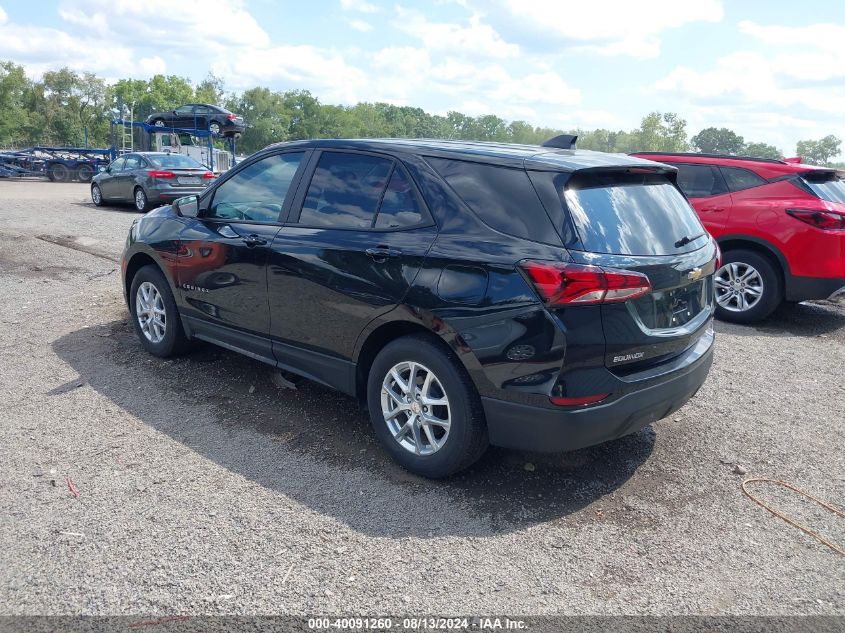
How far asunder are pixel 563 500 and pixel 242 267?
2.58 metres

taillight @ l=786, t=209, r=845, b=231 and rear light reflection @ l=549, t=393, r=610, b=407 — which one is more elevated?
taillight @ l=786, t=209, r=845, b=231

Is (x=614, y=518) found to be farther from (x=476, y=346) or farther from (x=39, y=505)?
(x=39, y=505)

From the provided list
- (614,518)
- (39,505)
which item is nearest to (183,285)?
(39,505)

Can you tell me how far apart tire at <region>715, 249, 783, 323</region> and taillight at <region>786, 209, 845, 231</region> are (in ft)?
1.92

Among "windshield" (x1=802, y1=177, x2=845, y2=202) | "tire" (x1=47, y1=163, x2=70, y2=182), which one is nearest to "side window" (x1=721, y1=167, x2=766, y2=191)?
"windshield" (x1=802, y1=177, x2=845, y2=202)

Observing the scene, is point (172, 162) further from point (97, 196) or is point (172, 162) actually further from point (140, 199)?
point (97, 196)

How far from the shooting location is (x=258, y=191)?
192 inches

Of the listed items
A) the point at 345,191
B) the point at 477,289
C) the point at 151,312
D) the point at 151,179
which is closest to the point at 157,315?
the point at 151,312

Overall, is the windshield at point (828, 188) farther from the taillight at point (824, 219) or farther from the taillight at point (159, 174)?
the taillight at point (159, 174)

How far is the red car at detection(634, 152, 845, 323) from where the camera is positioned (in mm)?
7152

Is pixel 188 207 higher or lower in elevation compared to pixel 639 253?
lower

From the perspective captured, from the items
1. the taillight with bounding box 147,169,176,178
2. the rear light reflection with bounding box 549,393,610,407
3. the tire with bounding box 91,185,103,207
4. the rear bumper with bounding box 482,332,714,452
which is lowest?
the tire with bounding box 91,185,103,207

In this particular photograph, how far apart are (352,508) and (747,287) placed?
5.84m

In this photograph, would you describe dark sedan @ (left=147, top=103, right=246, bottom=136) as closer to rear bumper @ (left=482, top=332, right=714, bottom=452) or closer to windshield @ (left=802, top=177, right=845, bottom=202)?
windshield @ (left=802, top=177, right=845, bottom=202)
